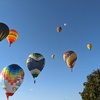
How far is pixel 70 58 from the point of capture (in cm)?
8194

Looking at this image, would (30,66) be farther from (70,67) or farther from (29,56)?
(70,67)

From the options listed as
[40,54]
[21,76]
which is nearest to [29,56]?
[40,54]

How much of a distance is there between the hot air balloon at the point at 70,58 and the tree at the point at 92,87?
5.20 meters

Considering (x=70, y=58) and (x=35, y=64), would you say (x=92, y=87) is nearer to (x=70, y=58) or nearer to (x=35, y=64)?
(x=70, y=58)

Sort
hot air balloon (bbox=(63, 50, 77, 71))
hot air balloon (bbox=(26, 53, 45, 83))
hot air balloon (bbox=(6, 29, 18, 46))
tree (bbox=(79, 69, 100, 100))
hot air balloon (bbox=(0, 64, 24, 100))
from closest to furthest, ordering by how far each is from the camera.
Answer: hot air balloon (bbox=(0, 64, 24, 100)), hot air balloon (bbox=(26, 53, 45, 83)), hot air balloon (bbox=(6, 29, 18, 46)), tree (bbox=(79, 69, 100, 100)), hot air balloon (bbox=(63, 50, 77, 71))

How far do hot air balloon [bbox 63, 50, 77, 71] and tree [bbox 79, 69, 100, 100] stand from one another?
5.20 meters

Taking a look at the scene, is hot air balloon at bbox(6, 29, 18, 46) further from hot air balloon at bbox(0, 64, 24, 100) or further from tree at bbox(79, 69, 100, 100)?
tree at bbox(79, 69, 100, 100)

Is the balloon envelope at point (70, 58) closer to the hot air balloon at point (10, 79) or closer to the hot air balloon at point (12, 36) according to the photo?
the hot air balloon at point (12, 36)

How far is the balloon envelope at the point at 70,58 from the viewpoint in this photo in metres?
81.8

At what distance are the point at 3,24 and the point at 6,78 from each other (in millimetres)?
10246

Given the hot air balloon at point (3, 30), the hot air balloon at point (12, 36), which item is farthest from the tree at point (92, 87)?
the hot air balloon at point (3, 30)

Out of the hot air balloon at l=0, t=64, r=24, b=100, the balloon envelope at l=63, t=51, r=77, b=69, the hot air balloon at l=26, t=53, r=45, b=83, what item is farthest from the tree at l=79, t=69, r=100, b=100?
the hot air balloon at l=0, t=64, r=24, b=100

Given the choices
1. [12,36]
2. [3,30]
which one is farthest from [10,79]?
[12,36]

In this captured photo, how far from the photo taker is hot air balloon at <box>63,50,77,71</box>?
81.8m
